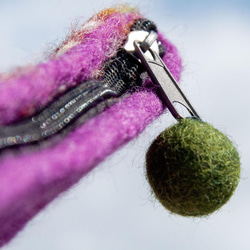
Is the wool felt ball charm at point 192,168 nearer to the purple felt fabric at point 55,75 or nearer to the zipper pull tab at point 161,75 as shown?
the zipper pull tab at point 161,75

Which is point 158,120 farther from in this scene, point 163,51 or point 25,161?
point 25,161

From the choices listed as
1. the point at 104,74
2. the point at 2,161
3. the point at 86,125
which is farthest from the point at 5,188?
the point at 104,74

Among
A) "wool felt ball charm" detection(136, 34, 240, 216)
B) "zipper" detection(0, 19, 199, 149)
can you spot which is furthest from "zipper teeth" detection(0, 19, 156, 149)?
"wool felt ball charm" detection(136, 34, 240, 216)

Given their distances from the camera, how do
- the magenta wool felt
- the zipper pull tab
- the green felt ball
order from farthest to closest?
the zipper pull tab → the green felt ball → the magenta wool felt

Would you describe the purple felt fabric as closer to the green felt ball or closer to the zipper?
the zipper

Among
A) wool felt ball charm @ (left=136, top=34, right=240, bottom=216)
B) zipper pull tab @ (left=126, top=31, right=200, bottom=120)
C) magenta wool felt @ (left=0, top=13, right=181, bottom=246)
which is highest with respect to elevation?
magenta wool felt @ (left=0, top=13, right=181, bottom=246)

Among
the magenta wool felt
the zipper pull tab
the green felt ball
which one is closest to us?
the magenta wool felt
